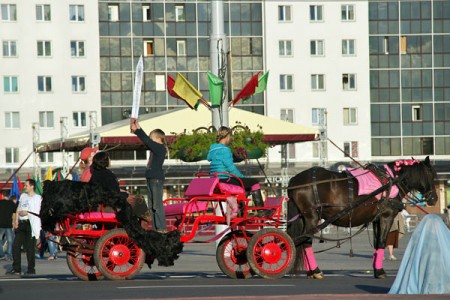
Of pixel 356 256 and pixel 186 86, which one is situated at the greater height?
pixel 186 86

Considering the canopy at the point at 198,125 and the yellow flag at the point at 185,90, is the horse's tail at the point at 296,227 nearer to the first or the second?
the yellow flag at the point at 185,90

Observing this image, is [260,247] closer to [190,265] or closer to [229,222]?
[229,222]

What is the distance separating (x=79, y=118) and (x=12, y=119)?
485cm

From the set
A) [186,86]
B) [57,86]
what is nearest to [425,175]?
[186,86]

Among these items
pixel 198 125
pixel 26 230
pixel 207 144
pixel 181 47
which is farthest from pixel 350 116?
pixel 26 230

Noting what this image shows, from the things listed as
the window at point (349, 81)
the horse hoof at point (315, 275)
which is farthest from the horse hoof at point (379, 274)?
the window at point (349, 81)

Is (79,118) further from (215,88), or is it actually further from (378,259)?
(378,259)

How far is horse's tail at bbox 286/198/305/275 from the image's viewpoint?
2103 centimetres

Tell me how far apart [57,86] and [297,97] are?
1788 centimetres

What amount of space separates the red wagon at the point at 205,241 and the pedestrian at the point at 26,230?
490 cm

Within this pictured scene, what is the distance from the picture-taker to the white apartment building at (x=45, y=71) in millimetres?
96938

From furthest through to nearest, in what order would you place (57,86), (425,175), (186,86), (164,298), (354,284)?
(57,86) → (186,86) → (425,175) → (354,284) → (164,298)

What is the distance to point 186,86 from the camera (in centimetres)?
3253

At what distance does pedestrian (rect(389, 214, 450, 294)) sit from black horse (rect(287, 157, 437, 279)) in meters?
5.14
